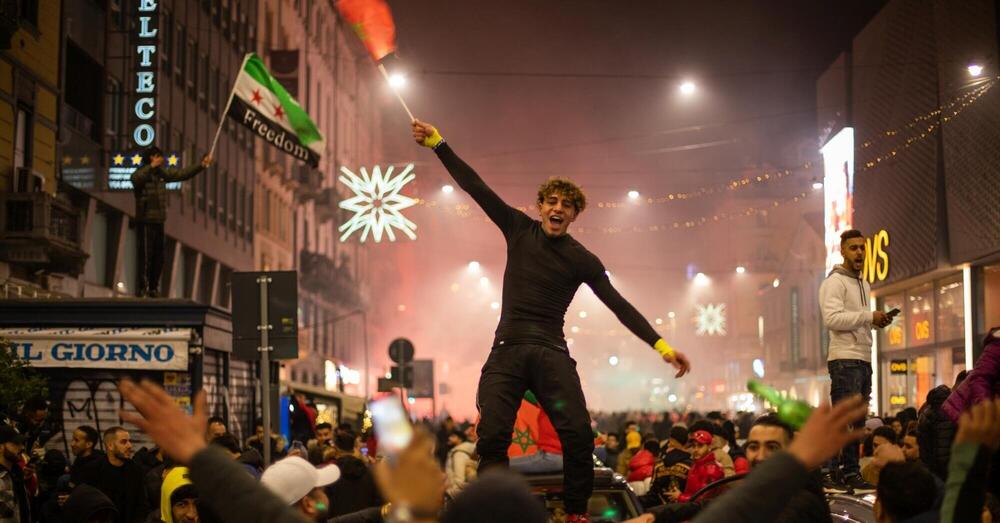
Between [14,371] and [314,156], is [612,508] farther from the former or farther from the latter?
[314,156]

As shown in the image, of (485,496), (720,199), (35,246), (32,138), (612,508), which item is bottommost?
(612,508)

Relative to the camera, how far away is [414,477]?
2.50 m

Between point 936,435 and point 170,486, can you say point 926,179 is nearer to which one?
point 936,435

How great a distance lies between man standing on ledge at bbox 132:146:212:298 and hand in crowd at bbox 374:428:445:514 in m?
15.4

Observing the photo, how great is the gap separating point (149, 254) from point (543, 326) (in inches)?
526

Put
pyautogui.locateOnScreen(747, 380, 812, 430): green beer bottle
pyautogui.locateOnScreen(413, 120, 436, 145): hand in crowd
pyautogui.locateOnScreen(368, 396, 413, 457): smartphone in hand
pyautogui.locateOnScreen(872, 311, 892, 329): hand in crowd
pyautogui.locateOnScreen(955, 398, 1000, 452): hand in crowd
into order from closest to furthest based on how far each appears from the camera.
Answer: pyautogui.locateOnScreen(368, 396, 413, 457): smartphone in hand → pyautogui.locateOnScreen(955, 398, 1000, 452): hand in crowd → pyautogui.locateOnScreen(747, 380, 812, 430): green beer bottle → pyautogui.locateOnScreen(413, 120, 436, 145): hand in crowd → pyautogui.locateOnScreen(872, 311, 892, 329): hand in crowd

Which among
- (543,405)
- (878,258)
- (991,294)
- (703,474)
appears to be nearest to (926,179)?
(991,294)

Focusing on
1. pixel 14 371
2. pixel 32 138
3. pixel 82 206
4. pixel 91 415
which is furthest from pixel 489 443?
pixel 82 206

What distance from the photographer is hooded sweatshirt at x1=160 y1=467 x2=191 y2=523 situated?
25.3 feet

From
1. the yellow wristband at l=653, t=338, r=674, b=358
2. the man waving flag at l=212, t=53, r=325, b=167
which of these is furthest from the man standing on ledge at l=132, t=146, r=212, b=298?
the yellow wristband at l=653, t=338, r=674, b=358

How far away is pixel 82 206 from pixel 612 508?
2526 cm

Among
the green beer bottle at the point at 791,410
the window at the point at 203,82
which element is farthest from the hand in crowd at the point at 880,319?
the window at the point at 203,82

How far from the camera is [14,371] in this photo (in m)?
15.9

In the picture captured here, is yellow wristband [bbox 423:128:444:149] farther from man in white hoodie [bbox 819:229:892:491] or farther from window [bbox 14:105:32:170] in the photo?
window [bbox 14:105:32:170]
